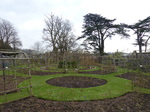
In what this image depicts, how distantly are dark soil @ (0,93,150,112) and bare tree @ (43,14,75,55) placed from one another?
18.1 m

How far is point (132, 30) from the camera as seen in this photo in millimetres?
19594

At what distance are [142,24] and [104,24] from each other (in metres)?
6.70

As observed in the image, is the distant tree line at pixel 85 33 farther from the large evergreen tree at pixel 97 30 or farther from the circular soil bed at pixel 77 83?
the circular soil bed at pixel 77 83

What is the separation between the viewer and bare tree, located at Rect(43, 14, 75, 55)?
73.4ft

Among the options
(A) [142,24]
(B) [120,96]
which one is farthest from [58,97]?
(A) [142,24]

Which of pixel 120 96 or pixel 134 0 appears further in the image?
pixel 134 0

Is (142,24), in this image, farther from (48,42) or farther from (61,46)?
(48,42)

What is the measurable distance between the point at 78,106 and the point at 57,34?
21401 mm

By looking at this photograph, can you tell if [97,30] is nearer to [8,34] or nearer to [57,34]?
[57,34]

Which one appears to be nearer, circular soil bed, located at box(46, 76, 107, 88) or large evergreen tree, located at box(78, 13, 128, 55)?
circular soil bed, located at box(46, 76, 107, 88)

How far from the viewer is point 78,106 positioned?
3525mm

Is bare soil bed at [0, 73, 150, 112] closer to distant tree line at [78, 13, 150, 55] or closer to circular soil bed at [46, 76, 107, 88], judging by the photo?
circular soil bed at [46, 76, 107, 88]

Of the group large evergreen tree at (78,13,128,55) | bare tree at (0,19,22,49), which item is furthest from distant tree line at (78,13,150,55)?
bare tree at (0,19,22,49)

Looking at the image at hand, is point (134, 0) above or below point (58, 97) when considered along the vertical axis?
above
